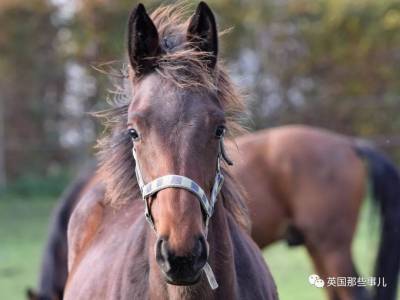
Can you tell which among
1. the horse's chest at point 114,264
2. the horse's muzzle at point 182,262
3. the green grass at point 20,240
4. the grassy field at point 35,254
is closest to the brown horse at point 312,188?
the grassy field at point 35,254

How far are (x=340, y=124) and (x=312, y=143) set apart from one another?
25.2 feet

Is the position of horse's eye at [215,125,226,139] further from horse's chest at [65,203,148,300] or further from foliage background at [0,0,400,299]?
foliage background at [0,0,400,299]

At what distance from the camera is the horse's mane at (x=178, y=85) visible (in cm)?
287

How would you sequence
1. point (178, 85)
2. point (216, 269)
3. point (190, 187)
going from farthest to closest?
point (216, 269)
point (178, 85)
point (190, 187)

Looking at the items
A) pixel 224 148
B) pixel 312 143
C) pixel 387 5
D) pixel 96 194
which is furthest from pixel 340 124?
Result: pixel 224 148

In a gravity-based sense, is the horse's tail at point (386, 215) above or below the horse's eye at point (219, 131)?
below

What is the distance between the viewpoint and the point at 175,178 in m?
2.62

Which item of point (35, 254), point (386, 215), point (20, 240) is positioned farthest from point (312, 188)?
point (20, 240)

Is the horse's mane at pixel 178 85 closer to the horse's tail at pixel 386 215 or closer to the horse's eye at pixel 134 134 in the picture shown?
the horse's eye at pixel 134 134

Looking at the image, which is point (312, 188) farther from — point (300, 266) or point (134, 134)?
point (134, 134)

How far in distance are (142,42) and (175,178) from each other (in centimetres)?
57

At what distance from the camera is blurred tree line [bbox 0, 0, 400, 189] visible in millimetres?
14742

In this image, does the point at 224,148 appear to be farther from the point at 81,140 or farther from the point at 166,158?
the point at 81,140

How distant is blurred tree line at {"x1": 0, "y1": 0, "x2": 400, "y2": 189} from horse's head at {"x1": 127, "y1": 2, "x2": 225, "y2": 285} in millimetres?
11392
